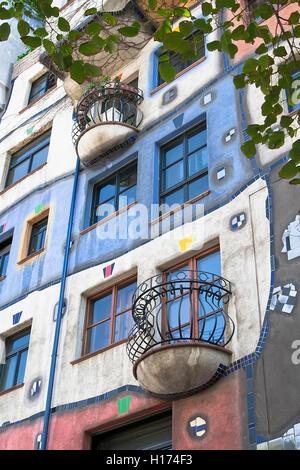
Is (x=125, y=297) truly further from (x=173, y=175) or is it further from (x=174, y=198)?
(x=173, y=175)

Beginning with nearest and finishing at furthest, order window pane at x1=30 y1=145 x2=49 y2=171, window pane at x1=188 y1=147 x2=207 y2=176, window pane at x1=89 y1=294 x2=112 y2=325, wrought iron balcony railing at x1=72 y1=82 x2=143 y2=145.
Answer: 1. window pane at x1=89 y1=294 x2=112 y2=325
2. window pane at x1=188 y1=147 x2=207 y2=176
3. wrought iron balcony railing at x1=72 y1=82 x2=143 y2=145
4. window pane at x1=30 y1=145 x2=49 y2=171

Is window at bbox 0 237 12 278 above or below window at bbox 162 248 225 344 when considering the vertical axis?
above

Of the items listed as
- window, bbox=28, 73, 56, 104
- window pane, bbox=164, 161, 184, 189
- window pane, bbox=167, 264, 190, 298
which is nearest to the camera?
window pane, bbox=167, 264, 190, 298

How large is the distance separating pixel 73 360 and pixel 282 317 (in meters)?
4.04

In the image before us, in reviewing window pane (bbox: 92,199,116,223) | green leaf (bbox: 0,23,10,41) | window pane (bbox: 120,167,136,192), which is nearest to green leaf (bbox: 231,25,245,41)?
green leaf (bbox: 0,23,10,41)

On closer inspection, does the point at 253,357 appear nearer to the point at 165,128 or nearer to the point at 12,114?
the point at 165,128

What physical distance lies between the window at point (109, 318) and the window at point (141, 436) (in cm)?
151

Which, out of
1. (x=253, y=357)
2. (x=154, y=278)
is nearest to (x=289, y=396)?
(x=253, y=357)

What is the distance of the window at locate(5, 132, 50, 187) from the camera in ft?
55.8

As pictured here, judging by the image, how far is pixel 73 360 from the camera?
11430mm

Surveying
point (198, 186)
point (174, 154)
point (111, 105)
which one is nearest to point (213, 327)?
point (198, 186)

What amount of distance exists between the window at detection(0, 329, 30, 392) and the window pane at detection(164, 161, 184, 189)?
3.90 m

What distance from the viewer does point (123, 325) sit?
36.8 feet

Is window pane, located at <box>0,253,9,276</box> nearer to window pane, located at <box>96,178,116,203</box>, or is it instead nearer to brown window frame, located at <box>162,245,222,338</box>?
window pane, located at <box>96,178,116,203</box>
